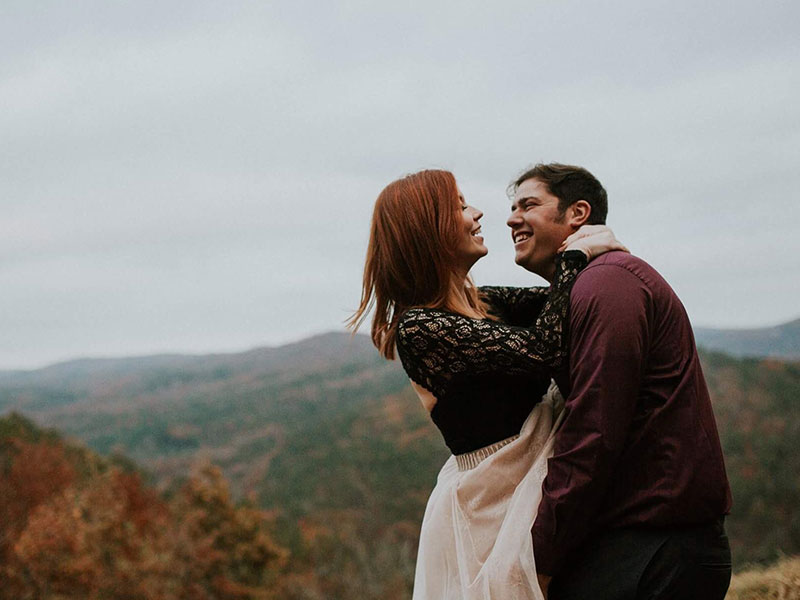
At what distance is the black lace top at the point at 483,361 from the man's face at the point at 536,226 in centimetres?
29

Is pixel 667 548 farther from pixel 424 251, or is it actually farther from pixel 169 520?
pixel 169 520

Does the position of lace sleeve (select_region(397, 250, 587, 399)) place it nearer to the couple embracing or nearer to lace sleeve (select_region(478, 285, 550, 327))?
the couple embracing

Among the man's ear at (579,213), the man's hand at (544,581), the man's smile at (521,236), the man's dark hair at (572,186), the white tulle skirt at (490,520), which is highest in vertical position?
the man's dark hair at (572,186)

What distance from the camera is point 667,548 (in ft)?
7.86

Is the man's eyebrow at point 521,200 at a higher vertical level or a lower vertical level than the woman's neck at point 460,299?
higher

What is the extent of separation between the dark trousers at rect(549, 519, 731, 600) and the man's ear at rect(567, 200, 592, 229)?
1.10 m

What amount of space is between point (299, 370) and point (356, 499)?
9066cm

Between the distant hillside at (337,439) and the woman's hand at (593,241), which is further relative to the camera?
the distant hillside at (337,439)

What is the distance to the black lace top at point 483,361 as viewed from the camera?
8.48 ft

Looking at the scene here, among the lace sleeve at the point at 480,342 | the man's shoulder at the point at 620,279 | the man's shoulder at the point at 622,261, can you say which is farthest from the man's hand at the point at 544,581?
the man's shoulder at the point at 622,261

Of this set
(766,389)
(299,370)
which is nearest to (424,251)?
(766,389)

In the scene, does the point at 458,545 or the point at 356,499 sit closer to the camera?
the point at 458,545

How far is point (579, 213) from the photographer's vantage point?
118 inches

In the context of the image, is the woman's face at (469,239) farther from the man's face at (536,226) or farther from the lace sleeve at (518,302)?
the lace sleeve at (518,302)
